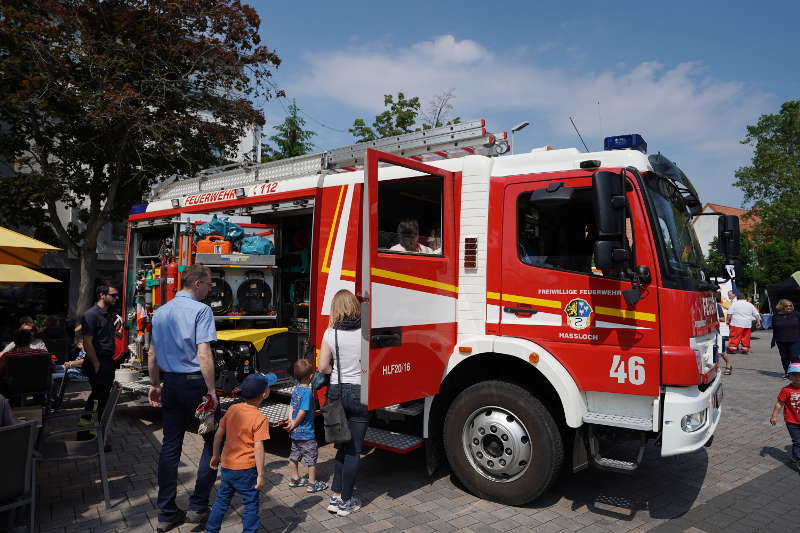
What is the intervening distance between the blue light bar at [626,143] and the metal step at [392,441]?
9.83 feet

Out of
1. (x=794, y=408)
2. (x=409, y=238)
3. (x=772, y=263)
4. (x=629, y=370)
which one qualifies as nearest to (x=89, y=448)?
(x=409, y=238)

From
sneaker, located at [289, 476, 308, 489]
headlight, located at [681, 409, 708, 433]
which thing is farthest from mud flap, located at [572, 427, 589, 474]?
sneaker, located at [289, 476, 308, 489]

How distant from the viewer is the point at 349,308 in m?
4.27

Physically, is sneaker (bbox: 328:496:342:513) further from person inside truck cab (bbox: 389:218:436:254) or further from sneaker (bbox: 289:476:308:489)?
person inside truck cab (bbox: 389:218:436:254)

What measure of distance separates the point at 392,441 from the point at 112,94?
31.8ft

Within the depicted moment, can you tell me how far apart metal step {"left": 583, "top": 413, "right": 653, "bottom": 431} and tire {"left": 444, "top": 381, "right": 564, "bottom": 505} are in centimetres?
28

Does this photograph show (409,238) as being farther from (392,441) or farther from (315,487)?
(315,487)

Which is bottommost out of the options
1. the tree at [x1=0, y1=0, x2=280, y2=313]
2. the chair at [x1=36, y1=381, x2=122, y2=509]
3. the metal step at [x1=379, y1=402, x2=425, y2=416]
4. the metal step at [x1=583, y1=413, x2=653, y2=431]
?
the chair at [x1=36, y1=381, x2=122, y2=509]

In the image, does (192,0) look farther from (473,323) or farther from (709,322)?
(709,322)

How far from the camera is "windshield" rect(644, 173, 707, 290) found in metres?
4.15

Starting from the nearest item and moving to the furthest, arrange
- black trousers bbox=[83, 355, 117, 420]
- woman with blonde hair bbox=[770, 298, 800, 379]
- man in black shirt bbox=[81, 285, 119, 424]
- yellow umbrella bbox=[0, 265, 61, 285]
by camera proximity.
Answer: yellow umbrella bbox=[0, 265, 61, 285] → man in black shirt bbox=[81, 285, 119, 424] → black trousers bbox=[83, 355, 117, 420] → woman with blonde hair bbox=[770, 298, 800, 379]

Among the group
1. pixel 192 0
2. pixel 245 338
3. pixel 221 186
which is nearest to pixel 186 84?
pixel 192 0

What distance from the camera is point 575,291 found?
171 inches

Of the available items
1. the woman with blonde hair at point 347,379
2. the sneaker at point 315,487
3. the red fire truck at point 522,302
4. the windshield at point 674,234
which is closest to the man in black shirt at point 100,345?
the red fire truck at point 522,302
